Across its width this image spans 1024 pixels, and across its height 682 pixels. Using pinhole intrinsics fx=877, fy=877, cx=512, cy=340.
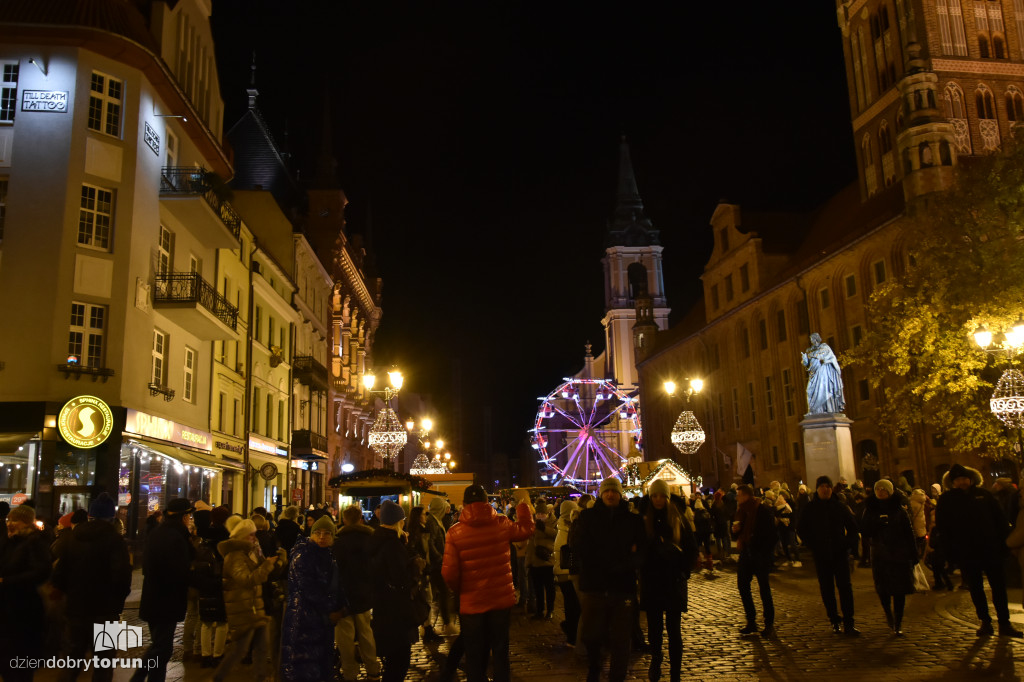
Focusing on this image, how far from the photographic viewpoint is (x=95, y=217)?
22.5 metres

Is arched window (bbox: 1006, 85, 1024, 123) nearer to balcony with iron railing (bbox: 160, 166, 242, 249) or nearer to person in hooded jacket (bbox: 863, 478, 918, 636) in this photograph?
balcony with iron railing (bbox: 160, 166, 242, 249)

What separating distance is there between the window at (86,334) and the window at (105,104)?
15.7 ft

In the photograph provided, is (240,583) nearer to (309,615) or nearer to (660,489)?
(309,615)

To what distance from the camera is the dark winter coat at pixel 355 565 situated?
807cm

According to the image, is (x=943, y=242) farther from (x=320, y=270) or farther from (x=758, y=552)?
(x=320, y=270)

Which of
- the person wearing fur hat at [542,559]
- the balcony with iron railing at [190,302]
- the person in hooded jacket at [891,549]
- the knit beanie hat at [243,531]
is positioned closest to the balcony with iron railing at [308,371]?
the balcony with iron railing at [190,302]

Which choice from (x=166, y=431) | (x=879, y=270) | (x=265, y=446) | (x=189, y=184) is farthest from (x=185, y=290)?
(x=879, y=270)

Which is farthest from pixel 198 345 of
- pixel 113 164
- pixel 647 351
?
pixel 647 351

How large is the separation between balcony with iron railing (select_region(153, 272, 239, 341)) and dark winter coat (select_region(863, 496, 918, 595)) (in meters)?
19.3

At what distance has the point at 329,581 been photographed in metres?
7.59

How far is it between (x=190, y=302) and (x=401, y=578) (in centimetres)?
1879

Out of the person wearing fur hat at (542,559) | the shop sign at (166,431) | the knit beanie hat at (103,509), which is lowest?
the person wearing fur hat at (542,559)

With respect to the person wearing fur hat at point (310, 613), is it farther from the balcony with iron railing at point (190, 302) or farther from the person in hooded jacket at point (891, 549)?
the balcony with iron railing at point (190, 302)

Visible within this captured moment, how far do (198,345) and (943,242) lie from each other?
76.4 ft
